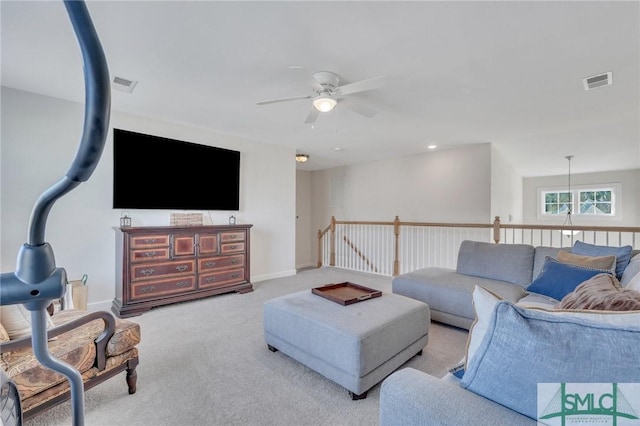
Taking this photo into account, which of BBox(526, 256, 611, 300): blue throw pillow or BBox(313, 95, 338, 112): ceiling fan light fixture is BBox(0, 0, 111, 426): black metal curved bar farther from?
BBox(526, 256, 611, 300): blue throw pillow

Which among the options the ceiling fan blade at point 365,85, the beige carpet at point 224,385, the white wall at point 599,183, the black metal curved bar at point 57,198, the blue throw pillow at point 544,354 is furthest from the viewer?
the white wall at point 599,183

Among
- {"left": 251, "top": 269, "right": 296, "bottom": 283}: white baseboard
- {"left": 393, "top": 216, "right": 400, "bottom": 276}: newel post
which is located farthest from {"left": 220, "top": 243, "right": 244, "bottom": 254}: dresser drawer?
{"left": 393, "top": 216, "right": 400, "bottom": 276}: newel post

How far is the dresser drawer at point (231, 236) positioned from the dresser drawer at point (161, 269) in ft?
1.56

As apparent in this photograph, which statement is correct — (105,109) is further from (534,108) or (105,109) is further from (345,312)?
(534,108)

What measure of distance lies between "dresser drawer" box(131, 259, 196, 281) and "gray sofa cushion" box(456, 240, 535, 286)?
3257mm

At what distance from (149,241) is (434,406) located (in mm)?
3330

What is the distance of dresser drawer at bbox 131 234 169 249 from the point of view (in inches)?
125

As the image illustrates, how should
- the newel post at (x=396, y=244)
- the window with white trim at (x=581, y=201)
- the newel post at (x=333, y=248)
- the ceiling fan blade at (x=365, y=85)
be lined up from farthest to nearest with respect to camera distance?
the window with white trim at (x=581, y=201), the newel post at (x=333, y=248), the newel post at (x=396, y=244), the ceiling fan blade at (x=365, y=85)

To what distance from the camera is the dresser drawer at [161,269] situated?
10.5 feet

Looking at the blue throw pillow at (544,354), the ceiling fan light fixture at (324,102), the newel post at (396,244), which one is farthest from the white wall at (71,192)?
the blue throw pillow at (544,354)

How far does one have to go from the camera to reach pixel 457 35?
2.01 m

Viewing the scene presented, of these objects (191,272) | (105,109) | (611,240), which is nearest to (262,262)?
(191,272)

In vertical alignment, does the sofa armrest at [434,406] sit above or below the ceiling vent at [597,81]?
below

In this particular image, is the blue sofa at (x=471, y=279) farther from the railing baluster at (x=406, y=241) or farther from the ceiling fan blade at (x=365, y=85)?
→ the ceiling fan blade at (x=365, y=85)
